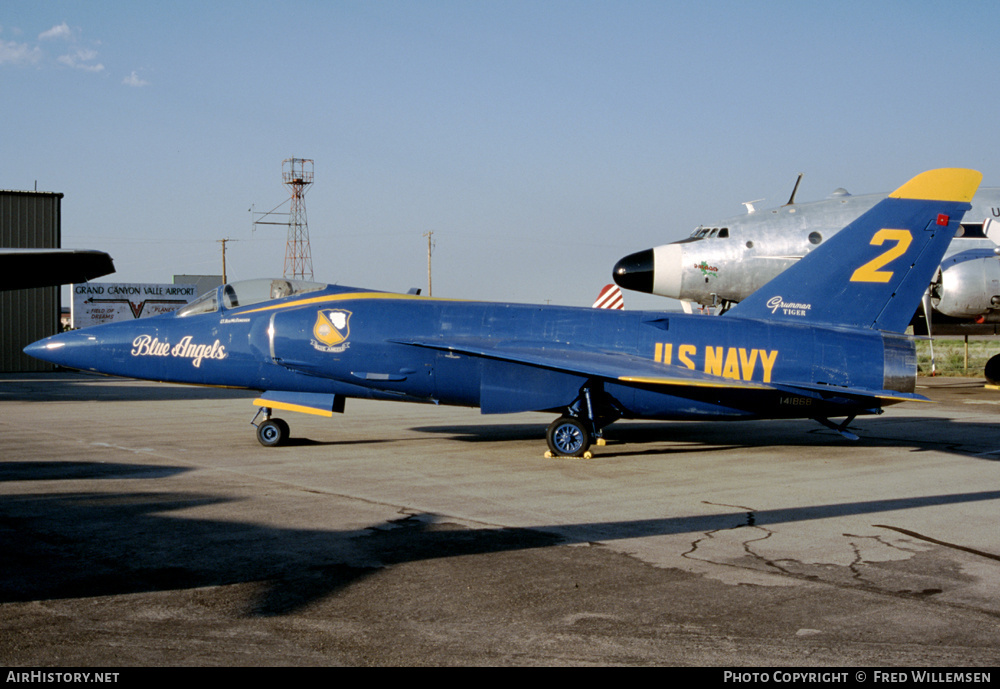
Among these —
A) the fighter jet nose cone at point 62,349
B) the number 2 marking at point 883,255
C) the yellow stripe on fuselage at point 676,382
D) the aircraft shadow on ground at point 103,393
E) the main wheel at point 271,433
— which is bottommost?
the aircraft shadow on ground at point 103,393

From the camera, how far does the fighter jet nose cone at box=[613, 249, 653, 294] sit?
2184 cm

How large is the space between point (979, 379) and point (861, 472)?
78.9 ft

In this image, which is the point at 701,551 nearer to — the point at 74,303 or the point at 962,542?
the point at 962,542

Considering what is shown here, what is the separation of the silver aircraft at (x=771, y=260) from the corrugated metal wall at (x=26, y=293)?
32.2 m

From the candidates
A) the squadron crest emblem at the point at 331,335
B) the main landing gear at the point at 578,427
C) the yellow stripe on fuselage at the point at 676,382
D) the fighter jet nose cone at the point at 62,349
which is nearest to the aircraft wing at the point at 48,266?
the fighter jet nose cone at the point at 62,349

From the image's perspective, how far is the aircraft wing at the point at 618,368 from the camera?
1120 cm

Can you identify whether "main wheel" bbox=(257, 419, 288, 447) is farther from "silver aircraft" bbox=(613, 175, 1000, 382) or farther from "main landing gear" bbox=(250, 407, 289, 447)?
"silver aircraft" bbox=(613, 175, 1000, 382)

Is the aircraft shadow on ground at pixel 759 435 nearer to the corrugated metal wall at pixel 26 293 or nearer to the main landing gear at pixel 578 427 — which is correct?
the main landing gear at pixel 578 427

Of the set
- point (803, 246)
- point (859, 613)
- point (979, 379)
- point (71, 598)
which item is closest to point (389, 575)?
point (71, 598)

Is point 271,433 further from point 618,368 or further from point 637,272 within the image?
point 637,272

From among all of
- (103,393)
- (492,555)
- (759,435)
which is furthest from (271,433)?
(103,393)

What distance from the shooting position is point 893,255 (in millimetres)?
12773

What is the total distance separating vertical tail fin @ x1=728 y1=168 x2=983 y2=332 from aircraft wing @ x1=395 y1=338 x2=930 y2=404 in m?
1.35

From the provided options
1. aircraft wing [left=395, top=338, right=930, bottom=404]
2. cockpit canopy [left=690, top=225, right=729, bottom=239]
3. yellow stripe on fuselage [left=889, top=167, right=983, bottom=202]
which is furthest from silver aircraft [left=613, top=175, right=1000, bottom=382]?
aircraft wing [left=395, top=338, right=930, bottom=404]
